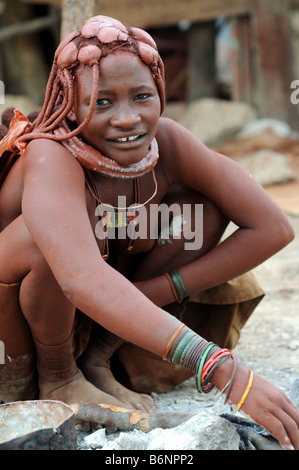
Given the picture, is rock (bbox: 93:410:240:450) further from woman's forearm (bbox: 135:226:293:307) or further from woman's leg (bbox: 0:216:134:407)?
woman's forearm (bbox: 135:226:293:307)

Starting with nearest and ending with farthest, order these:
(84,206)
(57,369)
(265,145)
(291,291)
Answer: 1. (84,206)
2. (57,369)
3. (291,291)
4. (265,145)

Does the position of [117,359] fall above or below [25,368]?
below

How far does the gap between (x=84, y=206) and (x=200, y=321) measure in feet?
3.26

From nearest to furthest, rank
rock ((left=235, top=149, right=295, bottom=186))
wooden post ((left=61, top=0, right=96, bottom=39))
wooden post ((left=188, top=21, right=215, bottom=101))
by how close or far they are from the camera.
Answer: wooden post ((left=61, top=0, right=96, bottom=39)) → rock ((left=235, top=149, right=295, bottom=186)) → wooden post ((left=188, top=21, right=215, bottom=101))

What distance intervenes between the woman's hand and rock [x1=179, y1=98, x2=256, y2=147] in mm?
7069

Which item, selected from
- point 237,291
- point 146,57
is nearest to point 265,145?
point 237,291

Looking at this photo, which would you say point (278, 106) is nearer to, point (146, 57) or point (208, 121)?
point (208, 121)

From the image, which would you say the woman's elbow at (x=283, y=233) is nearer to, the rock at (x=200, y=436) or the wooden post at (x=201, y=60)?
the rock at (x=200, y=436)

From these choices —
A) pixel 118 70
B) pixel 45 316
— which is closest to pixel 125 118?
pixel 118 70

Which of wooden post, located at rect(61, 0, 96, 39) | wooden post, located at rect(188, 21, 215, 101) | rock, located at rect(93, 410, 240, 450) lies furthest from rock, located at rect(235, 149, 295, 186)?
rock, located at rect(93, 410, 240, 450)

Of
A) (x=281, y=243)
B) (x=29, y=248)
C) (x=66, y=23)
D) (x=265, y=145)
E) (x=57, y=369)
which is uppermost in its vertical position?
(x=66, y=23)

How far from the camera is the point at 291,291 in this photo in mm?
4062

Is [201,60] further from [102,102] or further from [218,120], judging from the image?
[102,102]

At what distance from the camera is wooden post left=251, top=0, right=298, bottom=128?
28.0ft
